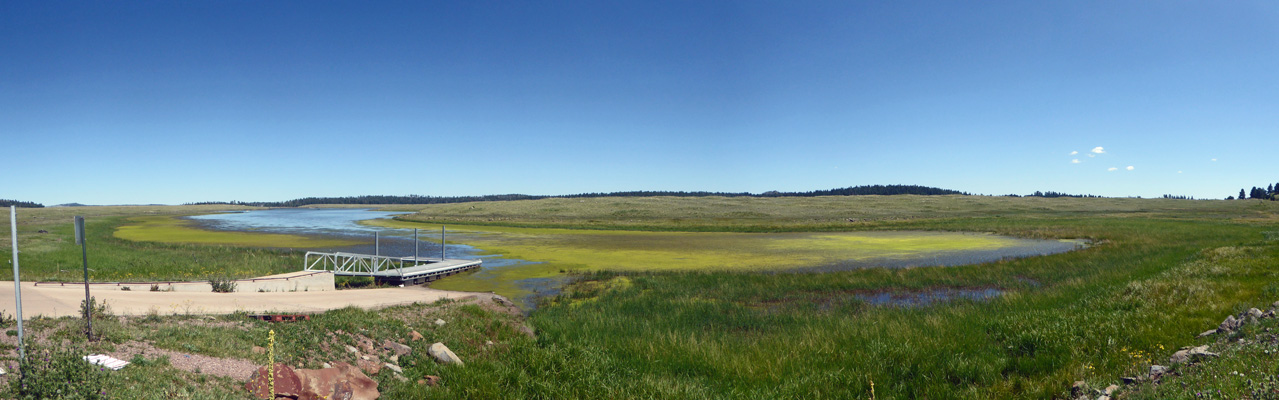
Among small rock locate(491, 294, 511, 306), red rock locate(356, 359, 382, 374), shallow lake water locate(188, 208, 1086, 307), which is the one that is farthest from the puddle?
red rock locate(356, 359, 382, 374)

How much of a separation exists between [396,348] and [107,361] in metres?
4.58

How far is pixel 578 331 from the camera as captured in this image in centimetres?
1440

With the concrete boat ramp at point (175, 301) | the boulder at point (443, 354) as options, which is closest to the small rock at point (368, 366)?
the boulder at point (443, 354)

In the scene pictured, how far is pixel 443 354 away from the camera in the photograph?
11.2 metres

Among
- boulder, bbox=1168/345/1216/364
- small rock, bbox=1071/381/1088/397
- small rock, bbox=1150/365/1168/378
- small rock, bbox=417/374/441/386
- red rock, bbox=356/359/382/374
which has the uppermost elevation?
boulder, bbox=1168/345/1216/364

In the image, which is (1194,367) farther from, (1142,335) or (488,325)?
(488,325)

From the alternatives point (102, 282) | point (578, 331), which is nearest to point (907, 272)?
point (578, 331)

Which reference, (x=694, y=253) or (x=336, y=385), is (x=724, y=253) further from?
(x=336, y=385)

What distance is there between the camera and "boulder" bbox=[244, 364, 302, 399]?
23.5ft

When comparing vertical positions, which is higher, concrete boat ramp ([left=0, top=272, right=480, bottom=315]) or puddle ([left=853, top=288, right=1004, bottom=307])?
concrete boat ramp ([left=0, top=272, right=480, bottom=315])

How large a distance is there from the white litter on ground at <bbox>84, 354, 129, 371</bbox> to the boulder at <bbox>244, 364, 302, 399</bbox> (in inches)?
61.3

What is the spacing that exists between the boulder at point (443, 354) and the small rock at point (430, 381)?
686 millimetres

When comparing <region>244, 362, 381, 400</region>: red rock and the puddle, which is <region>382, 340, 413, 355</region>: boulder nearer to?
<region>244, 362, 381, 400</region>: red rock

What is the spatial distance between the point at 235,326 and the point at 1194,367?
52.6 feet
